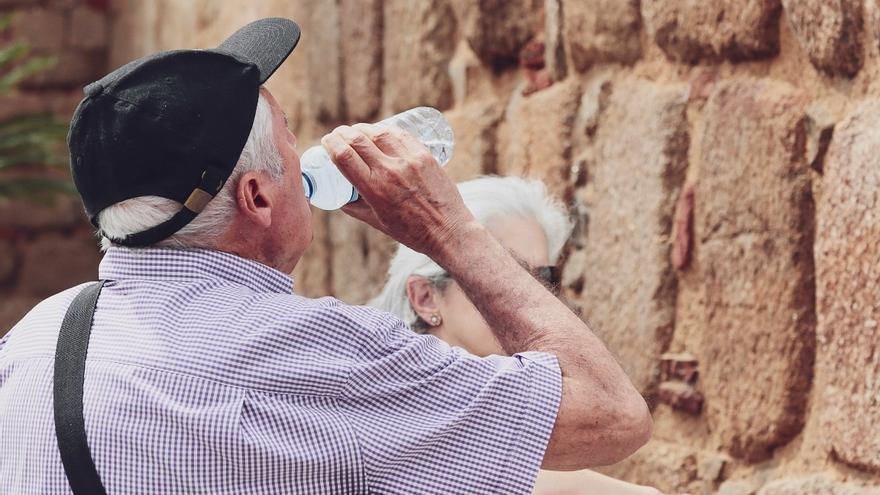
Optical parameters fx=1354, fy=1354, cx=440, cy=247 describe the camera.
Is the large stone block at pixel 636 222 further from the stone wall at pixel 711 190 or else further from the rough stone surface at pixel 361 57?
the rough stone surface at pixel 361 57

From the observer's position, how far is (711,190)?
2205 millimetres

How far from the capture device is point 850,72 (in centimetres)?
192

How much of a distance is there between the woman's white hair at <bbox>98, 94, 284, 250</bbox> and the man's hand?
0.26ft

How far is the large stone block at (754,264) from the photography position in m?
2.02

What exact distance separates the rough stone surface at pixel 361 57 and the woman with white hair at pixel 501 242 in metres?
1.14

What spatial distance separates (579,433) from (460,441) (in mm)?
140

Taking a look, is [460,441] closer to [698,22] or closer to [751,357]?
[751,357]

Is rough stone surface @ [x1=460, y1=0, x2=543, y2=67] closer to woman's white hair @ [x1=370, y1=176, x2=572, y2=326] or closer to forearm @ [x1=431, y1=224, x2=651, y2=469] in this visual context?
woman's white hair @ [x1=370, y1=176, x2=572, y2=326]

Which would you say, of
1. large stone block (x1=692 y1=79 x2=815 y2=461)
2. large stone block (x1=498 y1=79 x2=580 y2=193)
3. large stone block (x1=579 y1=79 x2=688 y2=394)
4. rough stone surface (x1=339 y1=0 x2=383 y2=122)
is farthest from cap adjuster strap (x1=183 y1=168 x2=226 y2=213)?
rough stone surface (x1=339 y1=0 x2=383 y2=122)

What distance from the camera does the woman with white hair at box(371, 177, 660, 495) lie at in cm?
229

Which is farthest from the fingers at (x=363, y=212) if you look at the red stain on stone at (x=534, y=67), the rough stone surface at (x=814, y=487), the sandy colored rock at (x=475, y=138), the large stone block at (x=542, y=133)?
the sandy colored rock at (x=475, y=138)

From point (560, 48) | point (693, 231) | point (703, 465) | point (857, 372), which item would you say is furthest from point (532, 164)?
point (857, 372)

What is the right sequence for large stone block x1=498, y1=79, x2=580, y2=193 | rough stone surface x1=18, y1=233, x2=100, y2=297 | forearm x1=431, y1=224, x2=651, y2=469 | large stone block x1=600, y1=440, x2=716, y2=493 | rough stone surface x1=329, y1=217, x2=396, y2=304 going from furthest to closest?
rough stone surface x1=18, y1=233, x2=100, y2=297, rough stone surface x1=329, y1=217, x2=396, y2=304, large stone block x1=498, y1=79, x2=580, y2=193, large stone block x1=600, y1=440, x2=716, y2=493, forearm x1=431, y1=224, x2=651, y2=469

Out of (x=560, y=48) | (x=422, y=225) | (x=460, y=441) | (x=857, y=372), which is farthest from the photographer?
(x=560, y=48)
